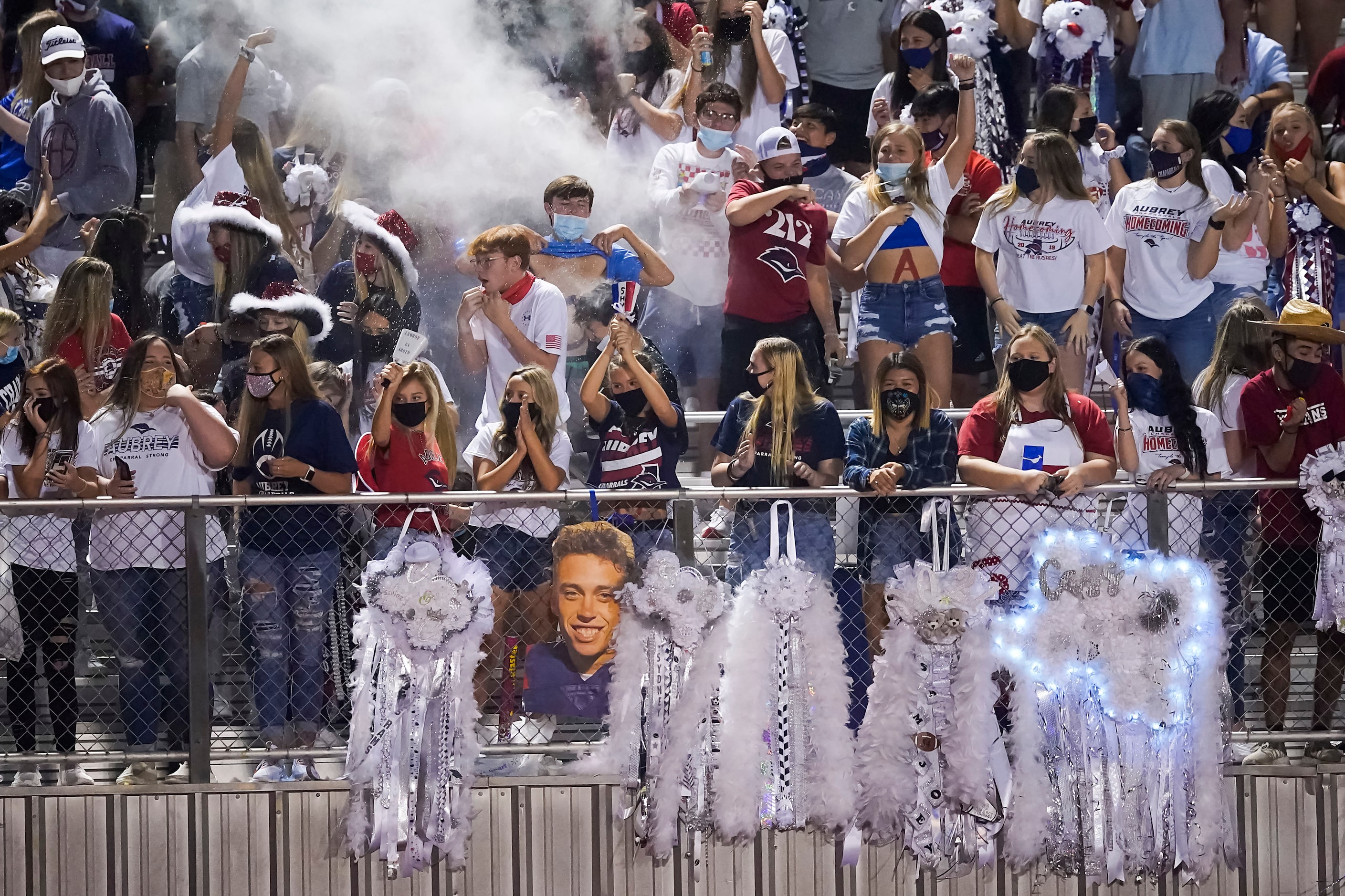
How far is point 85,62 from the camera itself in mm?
7590

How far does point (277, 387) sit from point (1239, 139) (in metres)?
4.55

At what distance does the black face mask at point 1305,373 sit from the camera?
5535 millimetres

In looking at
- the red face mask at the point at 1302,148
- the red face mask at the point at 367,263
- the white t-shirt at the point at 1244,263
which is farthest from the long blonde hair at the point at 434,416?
the red face mask at the point at 1302,148

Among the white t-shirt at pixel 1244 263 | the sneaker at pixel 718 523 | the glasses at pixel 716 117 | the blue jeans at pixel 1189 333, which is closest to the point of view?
the sneaker at pixel 718 523

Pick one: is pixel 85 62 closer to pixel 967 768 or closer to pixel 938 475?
pixel 938 475

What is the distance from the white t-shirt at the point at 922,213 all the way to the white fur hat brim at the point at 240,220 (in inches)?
91.3

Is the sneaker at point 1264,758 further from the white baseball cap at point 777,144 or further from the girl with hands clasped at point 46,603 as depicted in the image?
the girl with hands clasped at point 46,603

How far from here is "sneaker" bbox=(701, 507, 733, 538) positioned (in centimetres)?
582

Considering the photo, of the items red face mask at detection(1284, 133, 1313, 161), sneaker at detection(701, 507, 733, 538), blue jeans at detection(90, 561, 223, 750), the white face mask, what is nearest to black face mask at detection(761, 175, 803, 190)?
sneaker at detection(701, 507, 733, 538)

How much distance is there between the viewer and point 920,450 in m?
5.36

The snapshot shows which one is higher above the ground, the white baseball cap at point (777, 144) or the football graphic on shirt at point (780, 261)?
the white baseball cap at point (777, 144)

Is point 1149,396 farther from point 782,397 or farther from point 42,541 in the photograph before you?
point 42,541

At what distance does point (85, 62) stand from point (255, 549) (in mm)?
3447

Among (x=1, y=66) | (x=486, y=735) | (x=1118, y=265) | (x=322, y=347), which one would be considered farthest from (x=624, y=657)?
(x=1, y=66)
